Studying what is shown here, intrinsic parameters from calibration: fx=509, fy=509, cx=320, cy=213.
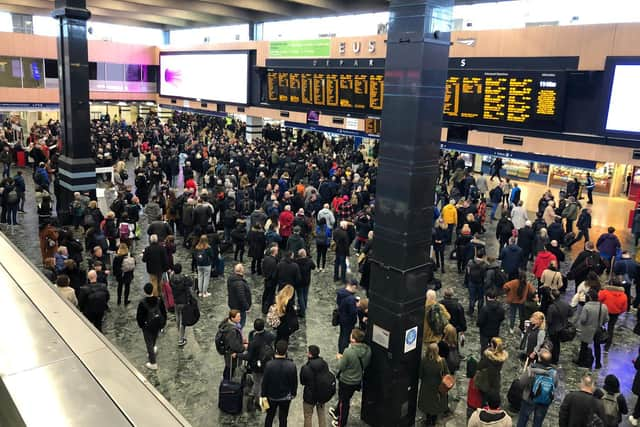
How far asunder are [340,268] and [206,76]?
2000cm

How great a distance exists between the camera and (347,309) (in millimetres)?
7660

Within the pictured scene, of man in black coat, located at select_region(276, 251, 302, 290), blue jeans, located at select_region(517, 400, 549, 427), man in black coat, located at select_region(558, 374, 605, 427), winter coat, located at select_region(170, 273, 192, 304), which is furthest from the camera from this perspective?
man in black coat, located at select_region(276, 251, 302, 290)

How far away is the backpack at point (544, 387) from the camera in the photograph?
239 inches

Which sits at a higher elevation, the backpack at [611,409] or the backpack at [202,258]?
the backpack at [202,258]

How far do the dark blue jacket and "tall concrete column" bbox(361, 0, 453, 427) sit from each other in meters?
0.79

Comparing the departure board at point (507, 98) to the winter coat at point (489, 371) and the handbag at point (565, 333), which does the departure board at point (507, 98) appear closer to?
the handbag at point (565, 333)

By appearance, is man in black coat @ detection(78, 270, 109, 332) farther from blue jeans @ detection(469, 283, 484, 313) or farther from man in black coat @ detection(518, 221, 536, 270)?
man in black coat @ detection(518, 221, 536, 270)

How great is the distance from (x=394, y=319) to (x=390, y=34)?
3.59 meters

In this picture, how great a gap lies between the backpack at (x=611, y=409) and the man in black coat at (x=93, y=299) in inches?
274

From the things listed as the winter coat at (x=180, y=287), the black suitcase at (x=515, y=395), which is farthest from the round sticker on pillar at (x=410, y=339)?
the winter coat at (x=180, y=287)

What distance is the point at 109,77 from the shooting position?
32.5m

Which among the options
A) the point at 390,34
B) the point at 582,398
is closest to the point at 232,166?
the point at 390,34

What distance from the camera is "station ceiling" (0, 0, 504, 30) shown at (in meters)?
28.1

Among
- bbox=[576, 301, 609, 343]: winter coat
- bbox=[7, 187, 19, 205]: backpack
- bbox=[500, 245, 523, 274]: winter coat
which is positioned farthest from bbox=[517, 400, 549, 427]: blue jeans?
bbox=[7, 187, 19, 205]: backpack
